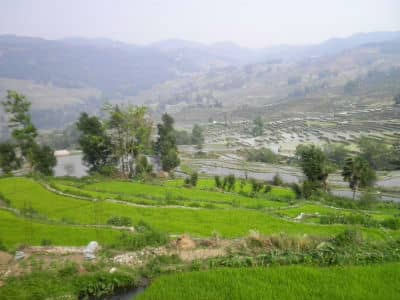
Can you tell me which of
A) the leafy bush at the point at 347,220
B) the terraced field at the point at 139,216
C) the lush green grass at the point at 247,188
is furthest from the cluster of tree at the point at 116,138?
the leafy bush at the point at 347,220

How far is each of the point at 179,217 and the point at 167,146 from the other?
32257 mm

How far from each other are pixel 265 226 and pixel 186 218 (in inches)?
137

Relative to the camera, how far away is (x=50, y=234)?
13.0 metres

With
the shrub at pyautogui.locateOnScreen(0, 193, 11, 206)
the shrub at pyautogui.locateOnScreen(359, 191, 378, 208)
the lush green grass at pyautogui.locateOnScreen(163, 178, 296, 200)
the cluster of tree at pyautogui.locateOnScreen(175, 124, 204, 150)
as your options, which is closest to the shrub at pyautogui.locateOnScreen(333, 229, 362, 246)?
the shrub at pyautogui.locateOnScreen(0, 193, 11, 206)

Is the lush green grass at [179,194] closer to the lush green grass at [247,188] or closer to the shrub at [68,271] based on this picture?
the lush green grass at [247,188]

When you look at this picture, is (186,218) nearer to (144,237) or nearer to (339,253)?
(144,237)

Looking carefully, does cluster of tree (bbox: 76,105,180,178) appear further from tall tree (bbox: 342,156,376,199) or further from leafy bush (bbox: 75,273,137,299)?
leafy bush (bbox: 75,273,137,299)

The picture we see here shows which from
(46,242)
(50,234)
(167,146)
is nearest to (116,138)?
(167,146)

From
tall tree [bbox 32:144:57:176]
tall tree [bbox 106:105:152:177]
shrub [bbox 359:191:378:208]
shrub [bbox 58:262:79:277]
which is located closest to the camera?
shrub [bbox 58:262:79:277]

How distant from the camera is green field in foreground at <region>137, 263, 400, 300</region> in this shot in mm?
7137

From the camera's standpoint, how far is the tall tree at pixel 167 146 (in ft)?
155

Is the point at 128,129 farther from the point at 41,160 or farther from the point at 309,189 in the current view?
the point at 309,189

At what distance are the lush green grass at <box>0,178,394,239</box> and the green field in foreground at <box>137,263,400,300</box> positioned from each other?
509 centimetres

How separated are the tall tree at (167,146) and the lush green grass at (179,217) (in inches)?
1061
